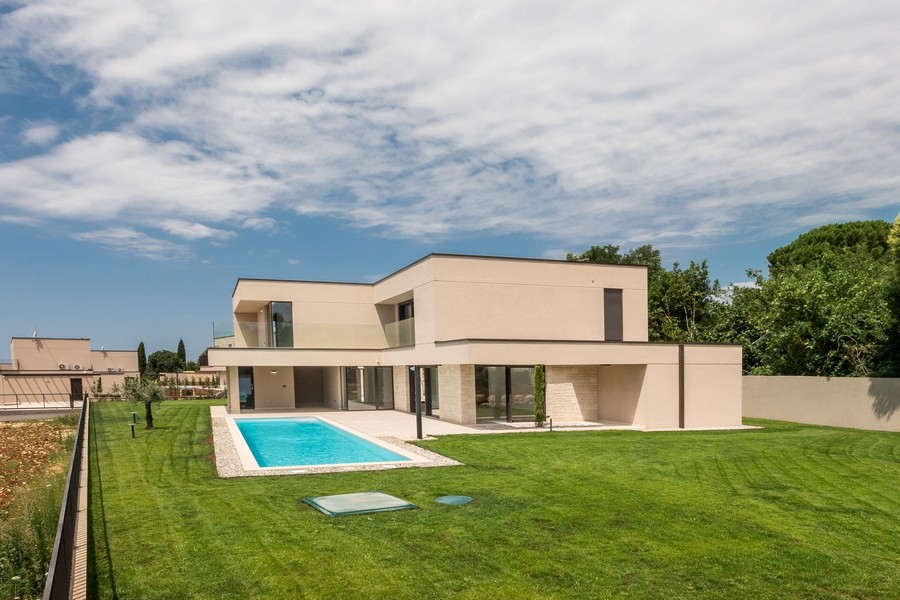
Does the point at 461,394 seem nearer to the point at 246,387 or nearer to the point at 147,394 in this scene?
the point at 147,394

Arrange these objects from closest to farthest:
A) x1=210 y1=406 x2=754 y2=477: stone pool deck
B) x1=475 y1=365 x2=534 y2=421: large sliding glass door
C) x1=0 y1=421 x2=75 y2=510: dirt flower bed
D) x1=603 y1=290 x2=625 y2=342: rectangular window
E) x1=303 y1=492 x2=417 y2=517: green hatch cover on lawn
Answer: x1=303 y1=492 x2=417 y2=517: green hatch cover on lawn → x1=210 y1=406 x2=754 y2=477: stone pool deck → x1=0 y1=421 x2=75 y2=510: dirt flower bed → x1=475 y1=365 x2=534 y2=421: large sliding glass door → x1=603 y1=290 x2=625 y2=342: rectangular window

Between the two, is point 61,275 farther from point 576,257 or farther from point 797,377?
point 797,377

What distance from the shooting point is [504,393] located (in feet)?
73.6

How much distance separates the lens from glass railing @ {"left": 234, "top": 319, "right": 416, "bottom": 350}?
92.2 feet

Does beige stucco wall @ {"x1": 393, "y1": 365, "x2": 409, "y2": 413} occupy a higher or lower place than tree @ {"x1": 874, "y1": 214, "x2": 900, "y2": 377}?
lower

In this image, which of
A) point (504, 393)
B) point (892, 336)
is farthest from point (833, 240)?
point (504, 393)

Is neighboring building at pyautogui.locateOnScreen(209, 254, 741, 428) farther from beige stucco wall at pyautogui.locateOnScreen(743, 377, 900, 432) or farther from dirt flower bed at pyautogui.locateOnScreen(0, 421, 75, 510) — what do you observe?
dirt flower bed at pyautogui.locateOnScreen(0, 421, 75, 510)

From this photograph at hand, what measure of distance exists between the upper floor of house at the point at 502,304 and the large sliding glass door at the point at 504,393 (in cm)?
126

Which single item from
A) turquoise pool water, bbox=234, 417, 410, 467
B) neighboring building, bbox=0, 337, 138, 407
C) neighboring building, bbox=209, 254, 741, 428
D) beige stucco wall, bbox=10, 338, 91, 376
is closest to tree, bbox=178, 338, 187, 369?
neighboring building, bbox=0, 337, 138, 407

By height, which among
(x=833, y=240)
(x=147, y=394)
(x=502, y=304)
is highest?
(x=833, y=240)

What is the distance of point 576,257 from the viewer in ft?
169

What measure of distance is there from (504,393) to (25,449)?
14454 millimetres

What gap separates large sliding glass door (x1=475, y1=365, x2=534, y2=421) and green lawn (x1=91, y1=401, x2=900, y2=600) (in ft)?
26.8

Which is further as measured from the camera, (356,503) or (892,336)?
(892,336)
